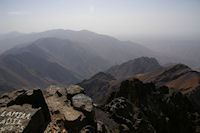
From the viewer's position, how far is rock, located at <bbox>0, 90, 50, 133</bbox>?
755 cm

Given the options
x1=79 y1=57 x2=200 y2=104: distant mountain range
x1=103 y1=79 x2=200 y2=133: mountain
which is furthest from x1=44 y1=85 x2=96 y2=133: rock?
x1=79 y1=57 x2=200 y2=104: distant mountain range

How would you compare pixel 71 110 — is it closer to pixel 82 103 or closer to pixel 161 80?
pixel 82 103

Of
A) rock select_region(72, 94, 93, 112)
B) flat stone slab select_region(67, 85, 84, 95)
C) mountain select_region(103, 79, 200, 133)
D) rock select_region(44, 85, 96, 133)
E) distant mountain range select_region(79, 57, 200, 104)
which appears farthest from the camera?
distant mountain range select_region(79, 57, 200, 104)

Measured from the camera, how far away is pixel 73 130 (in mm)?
9711

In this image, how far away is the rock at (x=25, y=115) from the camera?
7.55 m

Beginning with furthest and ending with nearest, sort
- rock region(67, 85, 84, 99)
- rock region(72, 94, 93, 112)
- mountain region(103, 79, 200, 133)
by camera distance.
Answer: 1. mountain region(103, 79, 200, 133)
2. rock region(67, 85, 84, 99)
3. rock region(72, 94, 93, 112)

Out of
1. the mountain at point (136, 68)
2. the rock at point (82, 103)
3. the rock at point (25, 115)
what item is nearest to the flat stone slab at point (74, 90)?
the rock at point (82, 103)

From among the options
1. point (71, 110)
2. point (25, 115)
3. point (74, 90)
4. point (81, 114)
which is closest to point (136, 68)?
point (74, 90)

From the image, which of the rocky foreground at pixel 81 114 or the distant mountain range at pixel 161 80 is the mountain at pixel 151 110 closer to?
Result: the rocky foreground at pixel 81 114

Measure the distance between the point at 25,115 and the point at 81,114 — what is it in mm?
3772

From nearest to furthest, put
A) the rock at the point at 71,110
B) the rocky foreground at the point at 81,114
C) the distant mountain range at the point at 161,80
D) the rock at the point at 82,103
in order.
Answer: the rocky foreground at the point at 81,114 → the rock at the point at 71,110 → the rock at the point at 82,103 → the distant mountain range at the point at 161,80

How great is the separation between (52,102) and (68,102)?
4.33 feet

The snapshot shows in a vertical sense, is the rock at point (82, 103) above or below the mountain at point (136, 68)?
above

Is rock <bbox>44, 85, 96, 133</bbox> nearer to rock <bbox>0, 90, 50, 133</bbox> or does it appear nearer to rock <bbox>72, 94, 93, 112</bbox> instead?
rock <bbox>72, 94, 93, 112</bbox>
